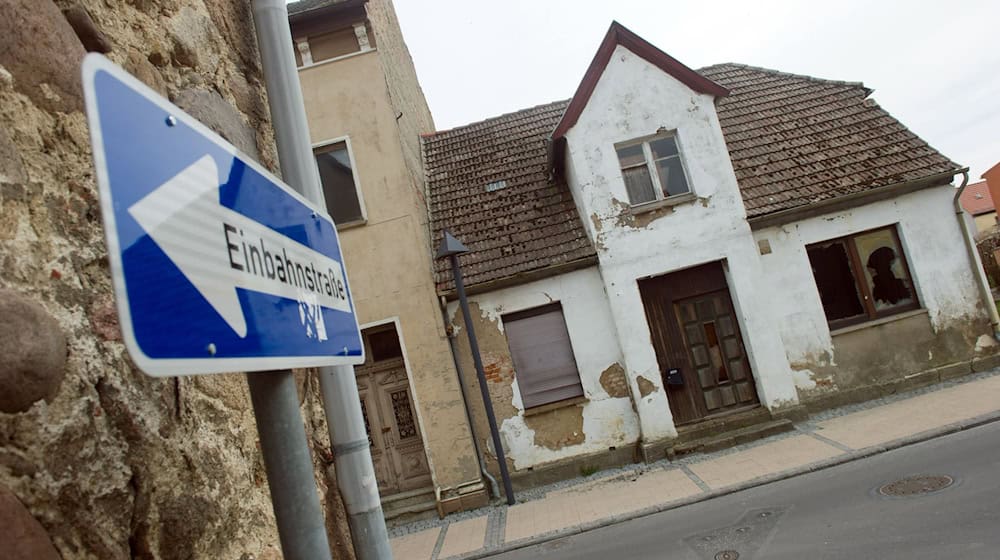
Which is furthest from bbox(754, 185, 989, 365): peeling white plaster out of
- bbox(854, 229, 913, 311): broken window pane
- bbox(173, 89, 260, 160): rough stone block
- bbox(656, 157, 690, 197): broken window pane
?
bbox(173, 89, 260, 160): rough stone block

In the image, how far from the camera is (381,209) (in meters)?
12.0

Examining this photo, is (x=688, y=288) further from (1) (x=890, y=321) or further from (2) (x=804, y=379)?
(1) (x=890, y=321)

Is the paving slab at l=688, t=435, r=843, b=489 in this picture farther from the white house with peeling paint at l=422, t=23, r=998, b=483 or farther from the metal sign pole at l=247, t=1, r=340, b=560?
the metal sign pole at l=247, t=1, r=340, b=560

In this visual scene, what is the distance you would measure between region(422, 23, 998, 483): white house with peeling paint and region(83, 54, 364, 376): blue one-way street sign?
1049 centimetres

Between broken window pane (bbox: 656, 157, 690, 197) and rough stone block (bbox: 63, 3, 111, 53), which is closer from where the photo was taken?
rough stone block (bbox: 63, 3, 111, 53)

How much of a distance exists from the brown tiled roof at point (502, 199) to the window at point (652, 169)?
1.25 metres

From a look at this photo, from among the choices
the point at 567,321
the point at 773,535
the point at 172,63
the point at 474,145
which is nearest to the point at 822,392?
the point at 567,321

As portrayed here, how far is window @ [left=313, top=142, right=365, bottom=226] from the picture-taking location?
12156 millimetres

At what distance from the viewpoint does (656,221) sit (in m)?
11.8

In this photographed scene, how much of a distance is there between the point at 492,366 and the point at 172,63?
10.2 meters

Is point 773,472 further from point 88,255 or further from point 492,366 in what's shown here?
point 88,255

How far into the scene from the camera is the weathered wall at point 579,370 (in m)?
11.6

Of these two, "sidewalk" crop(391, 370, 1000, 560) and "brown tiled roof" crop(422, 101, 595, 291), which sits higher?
"brown tiled roof" crop(422, 101, 595, 291)

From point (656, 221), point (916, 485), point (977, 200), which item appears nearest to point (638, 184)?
point (656, 221)
